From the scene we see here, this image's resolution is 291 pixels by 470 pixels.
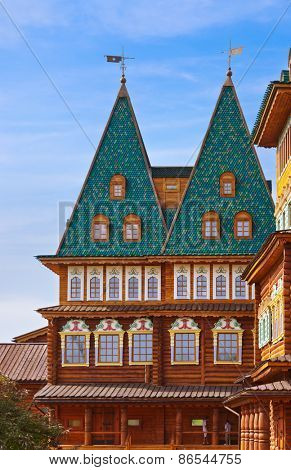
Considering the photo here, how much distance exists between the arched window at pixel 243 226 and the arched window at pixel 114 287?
619cm

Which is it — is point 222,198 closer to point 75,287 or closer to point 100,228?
point 100,228

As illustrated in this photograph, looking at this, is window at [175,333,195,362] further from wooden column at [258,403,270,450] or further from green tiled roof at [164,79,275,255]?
wooden column at [258,403,270,450]

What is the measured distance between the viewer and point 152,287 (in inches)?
2377

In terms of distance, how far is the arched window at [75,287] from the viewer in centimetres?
6056

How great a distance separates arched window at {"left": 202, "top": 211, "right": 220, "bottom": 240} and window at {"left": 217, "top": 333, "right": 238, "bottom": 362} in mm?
4857

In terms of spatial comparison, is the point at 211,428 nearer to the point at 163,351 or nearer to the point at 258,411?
the point at 163,351

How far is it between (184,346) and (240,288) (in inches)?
151

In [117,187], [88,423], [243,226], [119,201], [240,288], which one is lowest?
[88,423]

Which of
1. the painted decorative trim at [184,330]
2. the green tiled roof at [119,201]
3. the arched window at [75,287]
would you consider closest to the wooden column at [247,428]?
the painted decorative trim at [184,330]

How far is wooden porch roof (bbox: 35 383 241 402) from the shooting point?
56562 millimetres

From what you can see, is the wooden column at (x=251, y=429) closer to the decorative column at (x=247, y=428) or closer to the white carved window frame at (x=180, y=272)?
the decorative column at (x=247, y=428)

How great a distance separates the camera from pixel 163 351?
59219mm

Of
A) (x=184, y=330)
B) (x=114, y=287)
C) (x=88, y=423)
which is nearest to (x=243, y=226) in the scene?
(x=184, y=330)

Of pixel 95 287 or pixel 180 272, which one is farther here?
pixel 95 287
